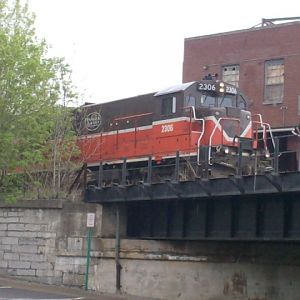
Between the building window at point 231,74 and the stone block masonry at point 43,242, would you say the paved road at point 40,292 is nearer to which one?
the stone block masonry at point 43,242

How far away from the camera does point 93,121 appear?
3103cm

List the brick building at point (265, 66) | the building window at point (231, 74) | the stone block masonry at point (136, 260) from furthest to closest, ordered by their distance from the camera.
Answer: the building window at point (231, 74)
the brick building at point (265, 66)
the stone block masonry at point (136, 260)

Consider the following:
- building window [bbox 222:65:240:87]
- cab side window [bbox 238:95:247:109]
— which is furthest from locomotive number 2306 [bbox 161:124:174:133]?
building window [bbox 222:65:240:87]

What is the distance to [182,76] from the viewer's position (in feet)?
Result: 143

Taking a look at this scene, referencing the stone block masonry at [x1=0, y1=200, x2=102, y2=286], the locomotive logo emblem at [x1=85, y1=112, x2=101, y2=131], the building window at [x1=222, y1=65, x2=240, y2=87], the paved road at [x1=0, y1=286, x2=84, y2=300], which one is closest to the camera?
the paved road at [x1=0, y1=286, x2=84, y2=300]

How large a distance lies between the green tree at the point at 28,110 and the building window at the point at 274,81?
12755 mm

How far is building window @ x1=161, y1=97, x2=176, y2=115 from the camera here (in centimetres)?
2581

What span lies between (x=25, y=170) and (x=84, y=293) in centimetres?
760

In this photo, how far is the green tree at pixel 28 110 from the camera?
1131 inches

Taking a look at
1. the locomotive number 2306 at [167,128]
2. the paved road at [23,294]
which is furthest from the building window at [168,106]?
the paved road at [23,294]

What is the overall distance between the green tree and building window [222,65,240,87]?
12.7 metres

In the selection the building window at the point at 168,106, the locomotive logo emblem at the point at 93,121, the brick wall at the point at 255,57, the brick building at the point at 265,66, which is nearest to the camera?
the building window at the point at 168,106

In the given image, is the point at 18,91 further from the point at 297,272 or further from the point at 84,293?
the point at 297,272

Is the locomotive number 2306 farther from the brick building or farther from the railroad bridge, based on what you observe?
the brick building
